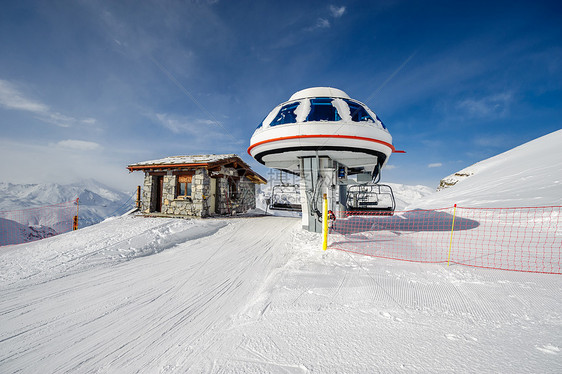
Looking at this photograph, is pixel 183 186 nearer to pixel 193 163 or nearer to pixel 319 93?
pixel 193 163

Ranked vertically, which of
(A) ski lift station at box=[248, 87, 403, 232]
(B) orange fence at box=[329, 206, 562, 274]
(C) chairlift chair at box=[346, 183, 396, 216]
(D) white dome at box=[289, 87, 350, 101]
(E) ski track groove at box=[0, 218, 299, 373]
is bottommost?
(E) ski track groove at box=[0, 218, 299, 373]

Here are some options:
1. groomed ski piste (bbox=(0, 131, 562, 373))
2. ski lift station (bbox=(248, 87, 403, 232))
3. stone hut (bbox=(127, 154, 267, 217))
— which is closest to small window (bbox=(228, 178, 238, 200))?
stone hut (bbox=(127, 154, 267, 217))

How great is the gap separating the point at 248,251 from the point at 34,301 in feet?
13.2

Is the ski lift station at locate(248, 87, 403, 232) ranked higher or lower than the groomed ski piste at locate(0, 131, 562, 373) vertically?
higher

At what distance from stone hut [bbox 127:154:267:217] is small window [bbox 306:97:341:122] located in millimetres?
7274

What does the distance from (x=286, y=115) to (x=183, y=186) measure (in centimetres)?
887

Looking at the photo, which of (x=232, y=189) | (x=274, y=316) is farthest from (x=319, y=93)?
(x=232, y=189)

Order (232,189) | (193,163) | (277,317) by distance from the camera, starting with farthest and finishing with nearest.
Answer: (232,189), (193,163), (277,317)

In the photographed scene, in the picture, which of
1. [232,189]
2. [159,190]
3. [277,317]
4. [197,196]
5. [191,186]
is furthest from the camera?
[232,189]

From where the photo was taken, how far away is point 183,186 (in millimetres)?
12727

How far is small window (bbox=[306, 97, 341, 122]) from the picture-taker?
627 centimetres

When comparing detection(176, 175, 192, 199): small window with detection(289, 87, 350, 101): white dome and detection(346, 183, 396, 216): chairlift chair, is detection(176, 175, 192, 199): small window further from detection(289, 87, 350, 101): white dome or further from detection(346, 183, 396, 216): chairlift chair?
detection(346, 183, 396, 216): chairlift chair

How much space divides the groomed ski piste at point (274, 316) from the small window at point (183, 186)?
740 centimetres

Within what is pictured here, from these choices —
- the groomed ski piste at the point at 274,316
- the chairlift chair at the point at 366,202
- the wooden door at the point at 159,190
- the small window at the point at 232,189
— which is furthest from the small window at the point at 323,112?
the wooden door at the point at 159,190
